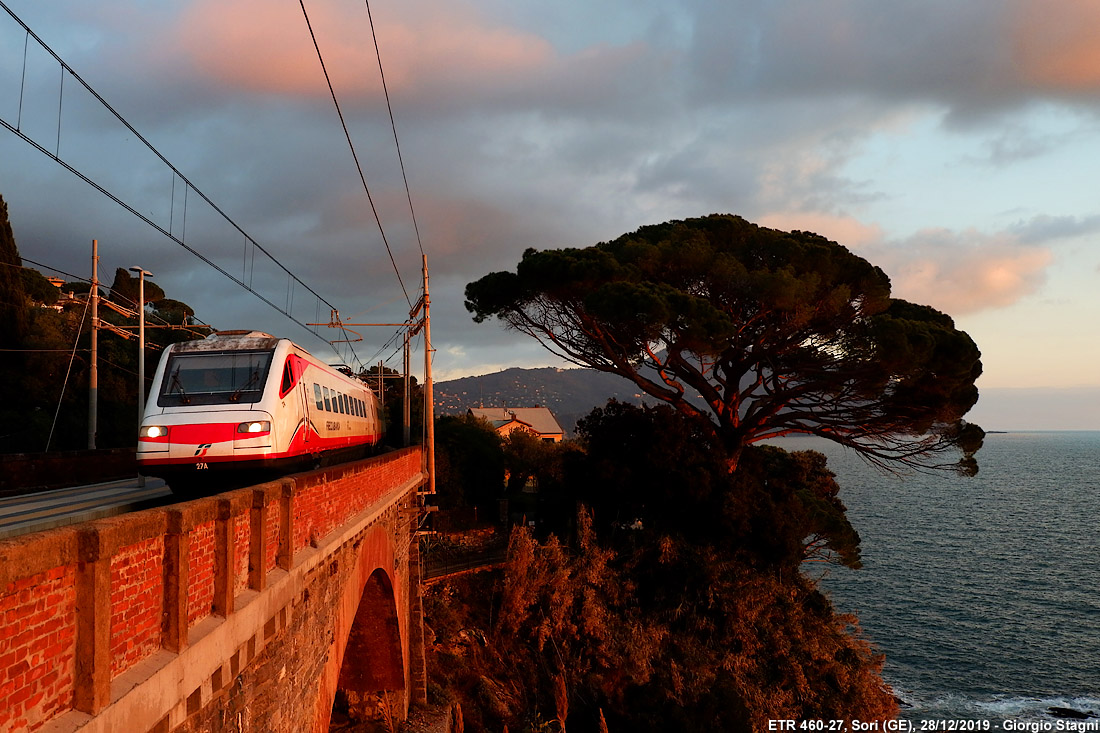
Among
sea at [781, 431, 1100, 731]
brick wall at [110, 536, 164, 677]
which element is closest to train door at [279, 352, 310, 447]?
brick wall at [110, 536, 164, 677]

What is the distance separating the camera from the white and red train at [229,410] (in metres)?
8.66

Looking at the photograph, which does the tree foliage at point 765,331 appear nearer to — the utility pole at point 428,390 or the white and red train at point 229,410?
the utility pole at point 428,390

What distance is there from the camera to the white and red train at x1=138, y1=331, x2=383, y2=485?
8664 mm

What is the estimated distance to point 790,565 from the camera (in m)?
21.7

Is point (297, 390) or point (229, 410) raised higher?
point (297, 390)

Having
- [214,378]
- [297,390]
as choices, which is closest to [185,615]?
[214,378]

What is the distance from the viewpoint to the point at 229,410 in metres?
9.05

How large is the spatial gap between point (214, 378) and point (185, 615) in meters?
6.03

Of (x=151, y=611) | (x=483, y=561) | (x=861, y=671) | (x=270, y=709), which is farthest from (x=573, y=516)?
(x=151, y=611)

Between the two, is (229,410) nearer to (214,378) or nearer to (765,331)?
(214,378)

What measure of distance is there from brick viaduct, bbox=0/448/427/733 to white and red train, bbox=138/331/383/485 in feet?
3.83

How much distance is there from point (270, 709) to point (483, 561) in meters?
18.5

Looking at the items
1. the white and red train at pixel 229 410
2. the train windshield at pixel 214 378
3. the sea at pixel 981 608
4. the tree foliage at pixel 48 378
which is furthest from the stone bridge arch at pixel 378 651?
the sea at pixel 981 608

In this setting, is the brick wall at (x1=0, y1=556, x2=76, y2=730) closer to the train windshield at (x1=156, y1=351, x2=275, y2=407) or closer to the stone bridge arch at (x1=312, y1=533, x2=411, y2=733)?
the train windshield at (x1=156, y1=351, x2=275, y2=407)
